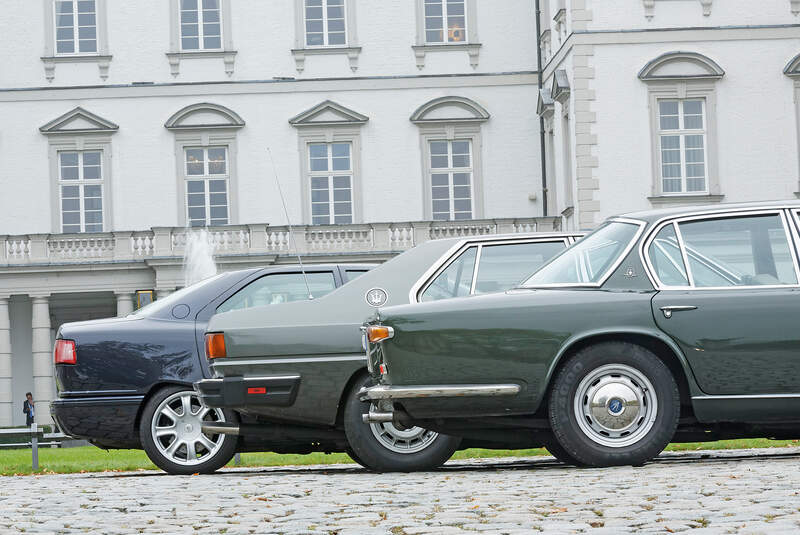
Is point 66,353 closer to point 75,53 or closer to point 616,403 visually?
point 616,403

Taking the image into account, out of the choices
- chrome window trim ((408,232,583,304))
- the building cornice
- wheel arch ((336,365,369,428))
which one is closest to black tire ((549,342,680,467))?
→ chrome window trim ((408,232,583,304))

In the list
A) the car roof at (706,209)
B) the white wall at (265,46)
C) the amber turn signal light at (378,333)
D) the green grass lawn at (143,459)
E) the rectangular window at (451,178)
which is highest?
the white wall at (265,46)

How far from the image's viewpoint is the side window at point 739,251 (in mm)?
9805

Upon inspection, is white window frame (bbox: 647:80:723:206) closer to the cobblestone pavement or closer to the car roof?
the car roof

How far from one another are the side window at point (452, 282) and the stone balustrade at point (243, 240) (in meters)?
27.8

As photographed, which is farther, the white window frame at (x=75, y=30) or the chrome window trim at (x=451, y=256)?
the white window frame at (x=75, y=30)

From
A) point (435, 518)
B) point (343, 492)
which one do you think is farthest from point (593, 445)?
point (435, 518)

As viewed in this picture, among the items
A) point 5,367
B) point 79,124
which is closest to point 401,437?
point 5,367

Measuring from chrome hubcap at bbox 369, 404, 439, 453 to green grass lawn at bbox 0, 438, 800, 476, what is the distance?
13.8ft

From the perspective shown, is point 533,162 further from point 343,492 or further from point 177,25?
point 343,492

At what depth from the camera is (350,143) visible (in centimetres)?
4094

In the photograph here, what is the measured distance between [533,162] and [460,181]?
1.85 meters

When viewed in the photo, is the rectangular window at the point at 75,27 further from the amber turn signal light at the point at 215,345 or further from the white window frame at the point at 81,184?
the amber turn signal light at the point at 215,345

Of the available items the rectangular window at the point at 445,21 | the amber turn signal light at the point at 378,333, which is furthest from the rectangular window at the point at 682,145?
the amber turn signal light at the point at 378,333
